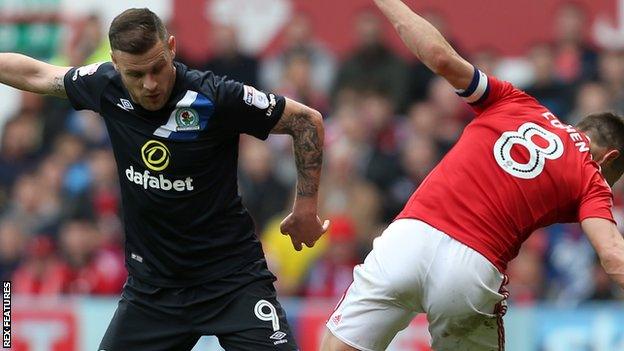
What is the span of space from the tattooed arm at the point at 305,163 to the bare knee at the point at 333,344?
0.65 m

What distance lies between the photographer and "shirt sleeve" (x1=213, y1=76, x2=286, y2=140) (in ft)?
23.8

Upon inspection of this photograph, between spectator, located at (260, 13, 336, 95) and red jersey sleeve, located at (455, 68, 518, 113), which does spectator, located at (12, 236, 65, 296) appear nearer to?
spectator, located at (260, 13, 336, 95)

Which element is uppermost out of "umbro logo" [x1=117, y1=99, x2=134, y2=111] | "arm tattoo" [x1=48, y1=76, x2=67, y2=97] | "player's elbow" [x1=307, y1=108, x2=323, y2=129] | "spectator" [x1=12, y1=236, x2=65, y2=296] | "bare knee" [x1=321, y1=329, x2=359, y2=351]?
"arm tattoo" [x1=48, y1=76, x2=67, y2=97]

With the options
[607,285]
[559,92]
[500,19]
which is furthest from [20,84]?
[500,19]

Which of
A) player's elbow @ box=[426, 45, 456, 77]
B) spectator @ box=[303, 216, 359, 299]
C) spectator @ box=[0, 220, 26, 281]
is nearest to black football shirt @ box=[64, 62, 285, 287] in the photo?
player's elbow @ box=[426, 45, 456, 77]

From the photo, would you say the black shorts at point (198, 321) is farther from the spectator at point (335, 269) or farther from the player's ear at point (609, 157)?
the spectator at point (335, 269)

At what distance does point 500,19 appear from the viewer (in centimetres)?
1566

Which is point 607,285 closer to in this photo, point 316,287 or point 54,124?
point 316,287

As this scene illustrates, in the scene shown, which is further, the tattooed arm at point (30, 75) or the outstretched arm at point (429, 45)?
the tattooed arm at point (30, 75)

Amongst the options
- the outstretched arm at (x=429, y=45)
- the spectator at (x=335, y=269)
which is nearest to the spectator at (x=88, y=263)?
the spectator at (x=335, y=269)

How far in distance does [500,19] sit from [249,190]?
3.79m

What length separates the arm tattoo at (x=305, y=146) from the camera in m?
7.45

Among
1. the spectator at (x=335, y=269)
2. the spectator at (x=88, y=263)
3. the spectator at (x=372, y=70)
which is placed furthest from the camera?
the spectator at (x=372, y=70)

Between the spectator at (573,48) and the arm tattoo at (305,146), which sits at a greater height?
the spectator at (573,48)
